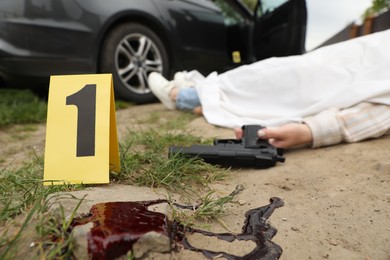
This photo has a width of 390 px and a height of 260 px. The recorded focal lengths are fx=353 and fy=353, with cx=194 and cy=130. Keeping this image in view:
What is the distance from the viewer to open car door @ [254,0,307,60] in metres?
2.57

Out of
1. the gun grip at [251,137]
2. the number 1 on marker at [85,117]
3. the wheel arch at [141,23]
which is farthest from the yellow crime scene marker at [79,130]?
the wheel arch at [141,23]

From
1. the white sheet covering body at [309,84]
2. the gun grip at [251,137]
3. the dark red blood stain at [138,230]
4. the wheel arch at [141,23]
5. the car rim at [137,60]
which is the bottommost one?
the dark red blood stain at [138,230]

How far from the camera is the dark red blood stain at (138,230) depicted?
0.65 metres

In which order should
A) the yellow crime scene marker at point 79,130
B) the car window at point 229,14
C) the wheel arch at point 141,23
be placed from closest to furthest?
the yellow crime scene marker at point 79,130 < the wheel arch at point 141,23 < the car window at point 229,14

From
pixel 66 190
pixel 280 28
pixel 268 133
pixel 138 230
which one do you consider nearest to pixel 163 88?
pixel 280 28

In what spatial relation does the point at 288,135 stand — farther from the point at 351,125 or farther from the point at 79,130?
the point at 79,130

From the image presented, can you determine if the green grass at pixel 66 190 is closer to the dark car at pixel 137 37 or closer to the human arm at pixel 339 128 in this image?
the human arm at pixel 339 128

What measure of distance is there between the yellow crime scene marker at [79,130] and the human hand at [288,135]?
668 mm

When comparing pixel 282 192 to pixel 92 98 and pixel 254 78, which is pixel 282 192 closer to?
pixel 92 98

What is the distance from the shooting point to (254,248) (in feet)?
2.55

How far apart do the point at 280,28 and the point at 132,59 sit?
1.19 meters

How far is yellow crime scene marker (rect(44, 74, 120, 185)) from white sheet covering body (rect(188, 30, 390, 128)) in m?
0.92

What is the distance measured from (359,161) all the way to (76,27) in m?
1.96

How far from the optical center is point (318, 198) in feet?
3.43
